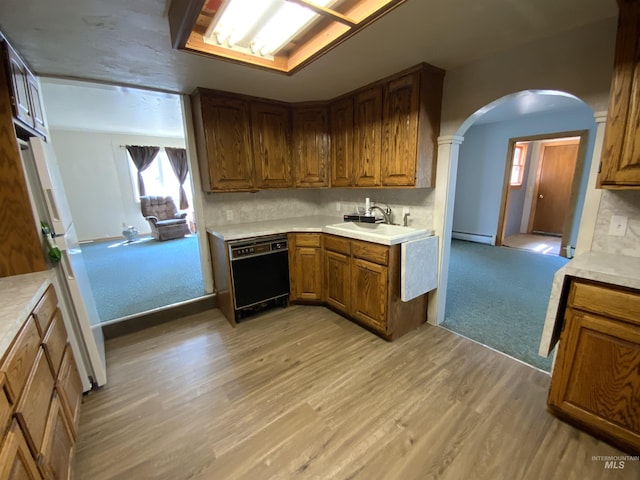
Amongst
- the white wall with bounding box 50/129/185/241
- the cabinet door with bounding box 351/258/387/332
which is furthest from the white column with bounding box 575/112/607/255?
the white wall with bounding box 50/129/185/241

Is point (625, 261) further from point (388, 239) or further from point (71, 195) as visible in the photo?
point (71, 195)

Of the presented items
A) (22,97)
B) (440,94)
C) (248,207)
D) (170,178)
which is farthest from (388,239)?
(170,178)

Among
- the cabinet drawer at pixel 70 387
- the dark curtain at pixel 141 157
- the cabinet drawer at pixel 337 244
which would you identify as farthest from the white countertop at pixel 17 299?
the dark curtain at pixel 141 157

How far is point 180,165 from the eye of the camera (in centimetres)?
727

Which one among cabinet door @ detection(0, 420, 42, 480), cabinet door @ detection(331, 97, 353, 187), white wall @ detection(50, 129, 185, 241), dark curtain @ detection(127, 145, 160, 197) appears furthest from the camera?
dark curtain @ detection(127, 145, 160, 197)

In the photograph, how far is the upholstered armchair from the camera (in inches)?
246

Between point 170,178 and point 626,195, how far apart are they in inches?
325

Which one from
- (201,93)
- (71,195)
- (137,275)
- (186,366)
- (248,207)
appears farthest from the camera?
(71,195)

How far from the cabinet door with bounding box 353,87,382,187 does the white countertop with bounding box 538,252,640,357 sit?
5.07 ft

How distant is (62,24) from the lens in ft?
4.87

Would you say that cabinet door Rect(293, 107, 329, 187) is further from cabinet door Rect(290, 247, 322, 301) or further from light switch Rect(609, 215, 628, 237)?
light switch Rect(609, 215, 628, 237)

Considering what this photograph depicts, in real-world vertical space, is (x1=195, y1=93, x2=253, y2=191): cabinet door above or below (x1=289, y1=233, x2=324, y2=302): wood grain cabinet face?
above

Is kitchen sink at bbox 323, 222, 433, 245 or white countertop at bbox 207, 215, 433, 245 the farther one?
white countertop at bbox 207, 215, 433, 245

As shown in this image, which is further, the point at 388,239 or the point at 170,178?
the point at 170,178
